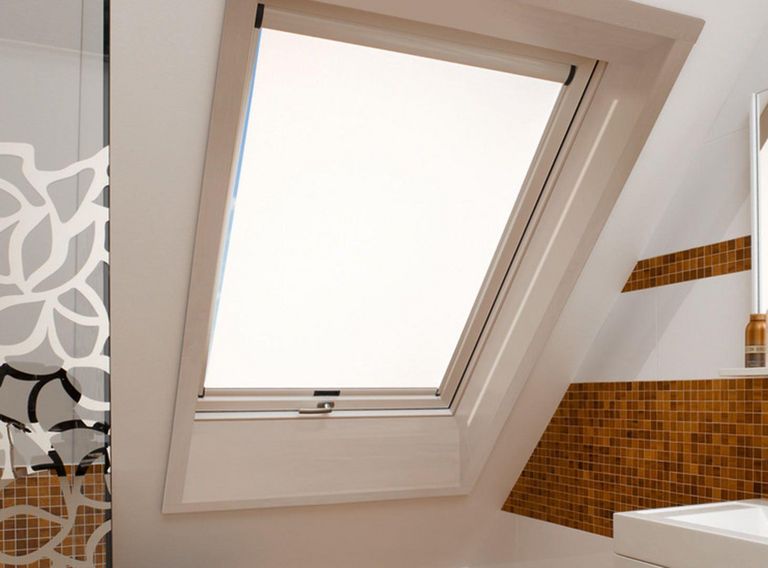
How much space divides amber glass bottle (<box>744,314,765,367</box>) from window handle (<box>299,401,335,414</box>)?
152 centimetres

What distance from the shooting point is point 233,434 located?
293 cm

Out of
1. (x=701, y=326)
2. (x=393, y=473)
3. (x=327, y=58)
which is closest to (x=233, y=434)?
(x=393, y=473)

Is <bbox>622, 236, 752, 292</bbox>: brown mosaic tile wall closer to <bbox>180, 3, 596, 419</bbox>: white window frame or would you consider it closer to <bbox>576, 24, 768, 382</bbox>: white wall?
<bbox>576, 24, 768, 382</bbox>: white wall

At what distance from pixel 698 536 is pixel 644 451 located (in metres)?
0.97

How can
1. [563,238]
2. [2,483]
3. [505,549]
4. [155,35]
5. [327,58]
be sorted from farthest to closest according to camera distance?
1. [505,549]
2. [563,238]
3. [327,58]
4. [155,35]
5. [2,483]

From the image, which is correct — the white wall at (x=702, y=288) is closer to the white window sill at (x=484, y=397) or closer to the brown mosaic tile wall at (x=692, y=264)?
the brown mosaic tile wall at (x=692, y=264)

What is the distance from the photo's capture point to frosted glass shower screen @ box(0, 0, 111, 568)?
174cm

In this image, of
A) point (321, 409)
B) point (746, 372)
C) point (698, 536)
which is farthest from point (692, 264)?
point (321, 409)

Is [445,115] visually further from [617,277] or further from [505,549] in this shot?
[505,549]

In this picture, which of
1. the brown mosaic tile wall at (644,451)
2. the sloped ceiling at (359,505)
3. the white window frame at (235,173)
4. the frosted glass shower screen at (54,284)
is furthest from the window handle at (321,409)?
the frosted glass shower screen at (54,284)

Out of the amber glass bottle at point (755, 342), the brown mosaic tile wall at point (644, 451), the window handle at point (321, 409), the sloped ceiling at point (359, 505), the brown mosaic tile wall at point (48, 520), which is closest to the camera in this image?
the brown mosaic tile wall at point (48, 520)

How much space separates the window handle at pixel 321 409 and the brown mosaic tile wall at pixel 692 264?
1.25m

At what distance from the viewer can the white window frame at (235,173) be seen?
223cm

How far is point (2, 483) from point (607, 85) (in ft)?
7.02
